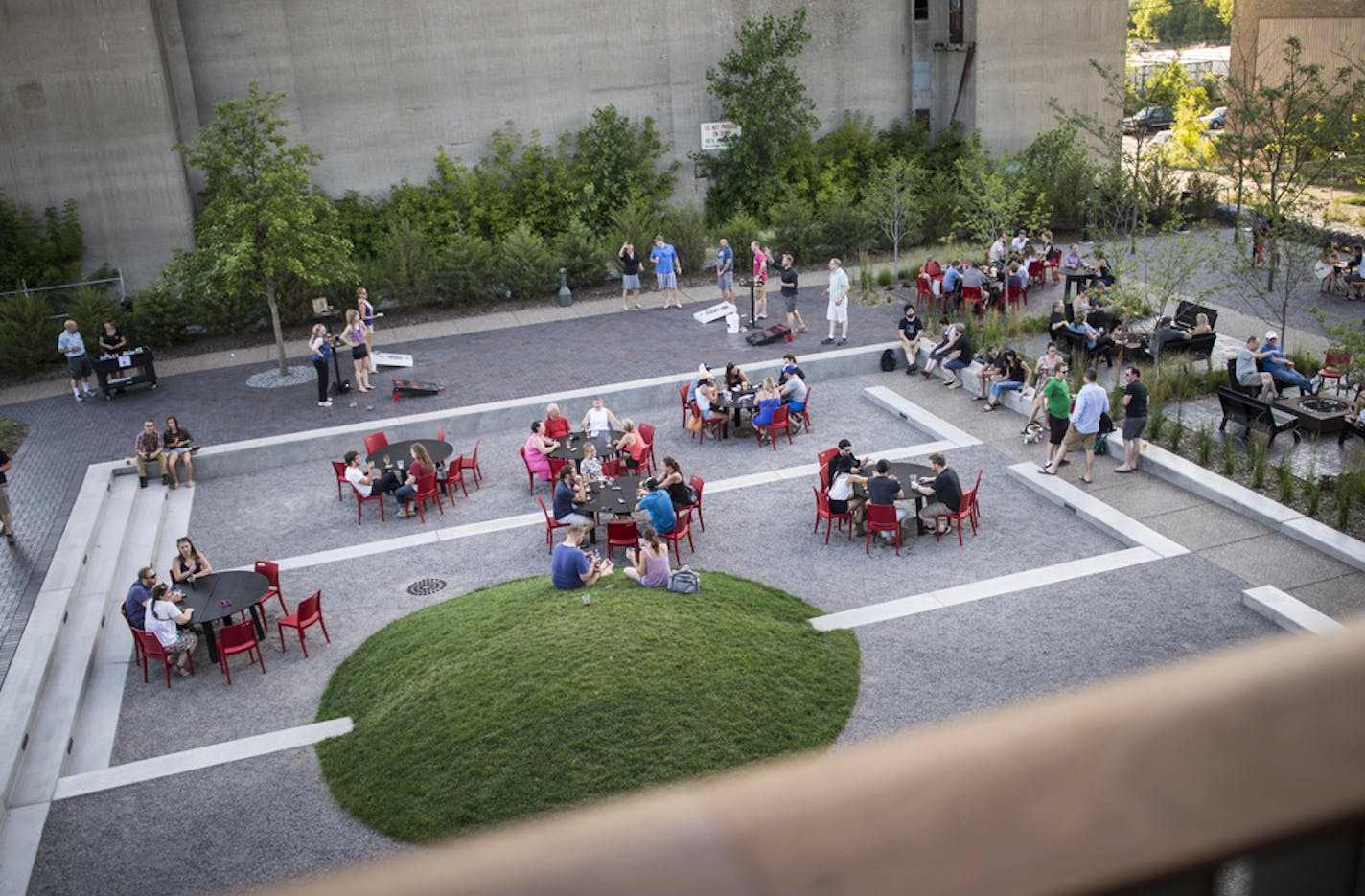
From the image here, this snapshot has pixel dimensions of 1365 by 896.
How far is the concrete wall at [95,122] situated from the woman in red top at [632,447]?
17.7 m

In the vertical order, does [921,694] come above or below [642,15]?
below

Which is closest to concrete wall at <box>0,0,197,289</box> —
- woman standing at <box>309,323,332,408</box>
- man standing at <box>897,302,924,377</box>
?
woman standing at <box>309,323,332,408</box>

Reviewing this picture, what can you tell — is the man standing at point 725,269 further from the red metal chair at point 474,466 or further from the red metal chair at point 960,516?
the red metal chair at point 960,516

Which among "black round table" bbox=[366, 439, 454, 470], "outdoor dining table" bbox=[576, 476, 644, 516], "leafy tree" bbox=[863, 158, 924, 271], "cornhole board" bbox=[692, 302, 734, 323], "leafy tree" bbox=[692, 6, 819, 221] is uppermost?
"leafy tree" bbox=[692, 6, 819, 221]

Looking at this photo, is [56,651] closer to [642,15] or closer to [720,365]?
[720,365]

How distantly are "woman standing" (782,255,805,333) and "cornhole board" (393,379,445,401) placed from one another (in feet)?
23.4

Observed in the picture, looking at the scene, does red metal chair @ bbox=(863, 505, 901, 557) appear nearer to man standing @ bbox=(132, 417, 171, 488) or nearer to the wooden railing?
man standing @ bbox=(132, 417, 171, 488)

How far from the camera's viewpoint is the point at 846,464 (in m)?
15.9

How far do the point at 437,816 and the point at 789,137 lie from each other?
2674 centimetres

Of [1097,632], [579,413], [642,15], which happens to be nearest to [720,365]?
[579,413]

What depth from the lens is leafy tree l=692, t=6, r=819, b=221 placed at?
33031 millimetres

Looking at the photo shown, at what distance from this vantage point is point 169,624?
13.2 meters

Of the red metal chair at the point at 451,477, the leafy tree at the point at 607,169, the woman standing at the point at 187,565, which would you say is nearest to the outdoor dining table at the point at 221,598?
the woman standing at the point at 187,565

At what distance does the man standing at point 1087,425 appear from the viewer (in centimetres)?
1669
